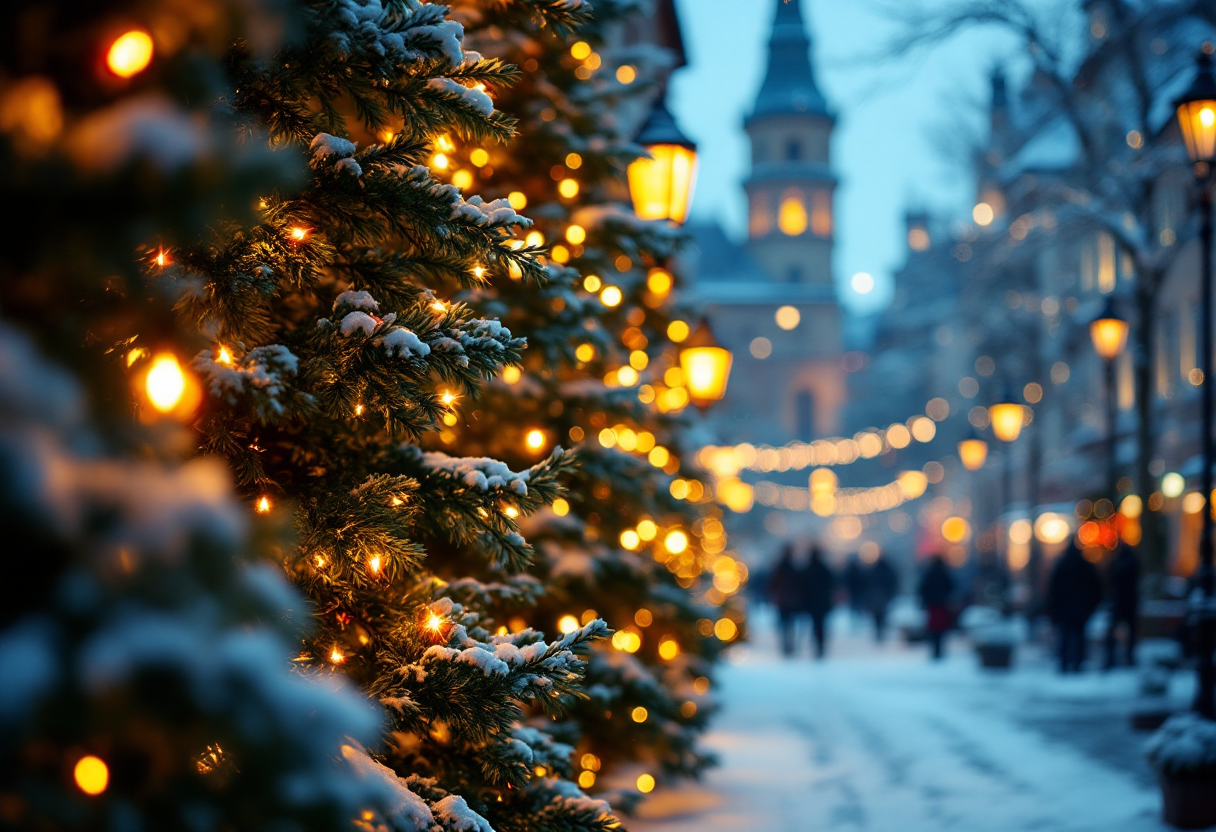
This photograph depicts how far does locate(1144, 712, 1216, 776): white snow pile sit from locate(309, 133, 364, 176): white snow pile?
6.92 m

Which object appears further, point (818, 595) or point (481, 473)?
point (818, 595)

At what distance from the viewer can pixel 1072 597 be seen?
749 inches

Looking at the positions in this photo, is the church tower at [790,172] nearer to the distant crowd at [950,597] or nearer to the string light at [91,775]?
the distant crowd at [950,597]

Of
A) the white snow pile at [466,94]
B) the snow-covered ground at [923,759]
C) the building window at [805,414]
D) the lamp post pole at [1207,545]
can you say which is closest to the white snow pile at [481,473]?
the white snow pile at [466,94]

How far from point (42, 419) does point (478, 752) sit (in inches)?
98.0

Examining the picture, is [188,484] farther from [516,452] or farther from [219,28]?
[516,452]

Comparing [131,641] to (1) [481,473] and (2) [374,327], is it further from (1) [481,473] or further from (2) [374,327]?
(1) [481,473]

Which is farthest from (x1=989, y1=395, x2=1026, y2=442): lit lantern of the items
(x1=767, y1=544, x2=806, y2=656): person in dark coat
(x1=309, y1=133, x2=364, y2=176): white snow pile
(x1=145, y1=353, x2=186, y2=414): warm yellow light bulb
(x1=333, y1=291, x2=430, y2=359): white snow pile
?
(x1=145, y1=353, x2=186, y2=414): warm yellow light bulb

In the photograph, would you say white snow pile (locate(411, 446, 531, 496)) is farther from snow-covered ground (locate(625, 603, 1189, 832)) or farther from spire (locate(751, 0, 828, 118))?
spire (locate(751, 0, 828, 118))

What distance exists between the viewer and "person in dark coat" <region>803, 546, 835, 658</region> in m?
23.6

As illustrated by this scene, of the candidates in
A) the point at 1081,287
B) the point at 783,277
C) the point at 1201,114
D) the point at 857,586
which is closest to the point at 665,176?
the point at 1201,114

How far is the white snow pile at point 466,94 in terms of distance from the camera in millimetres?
3527

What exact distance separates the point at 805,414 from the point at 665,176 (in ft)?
372

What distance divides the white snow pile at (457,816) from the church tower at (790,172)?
104609 millimetres
